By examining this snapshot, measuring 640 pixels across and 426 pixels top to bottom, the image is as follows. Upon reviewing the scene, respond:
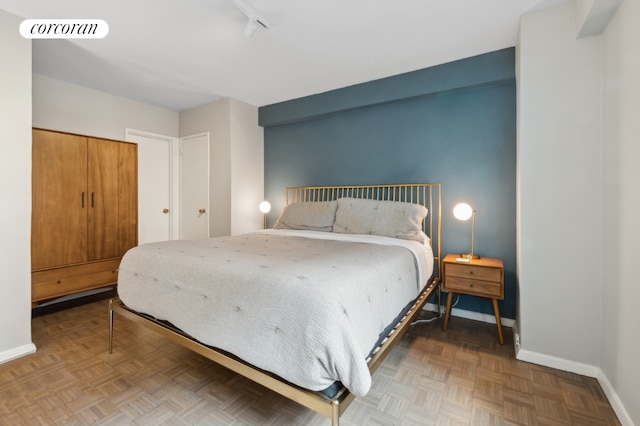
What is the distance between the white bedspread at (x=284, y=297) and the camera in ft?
3.77

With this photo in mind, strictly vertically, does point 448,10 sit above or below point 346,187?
above

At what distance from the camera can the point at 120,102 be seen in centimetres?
378

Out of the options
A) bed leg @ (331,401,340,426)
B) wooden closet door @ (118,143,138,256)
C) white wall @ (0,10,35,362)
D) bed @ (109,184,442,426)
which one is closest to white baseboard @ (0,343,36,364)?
white wall @ (0,10,35,362)

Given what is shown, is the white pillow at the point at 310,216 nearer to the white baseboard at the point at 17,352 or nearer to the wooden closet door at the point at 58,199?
the wooden closet door at the point at 58,199

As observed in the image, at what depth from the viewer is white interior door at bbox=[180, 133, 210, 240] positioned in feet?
13.6

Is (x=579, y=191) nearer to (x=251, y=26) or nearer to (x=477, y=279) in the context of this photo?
(x=477, y=279)

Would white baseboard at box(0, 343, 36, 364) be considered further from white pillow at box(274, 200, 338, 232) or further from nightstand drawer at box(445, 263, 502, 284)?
nightstand drawer at box(445, 263, 502, 284)

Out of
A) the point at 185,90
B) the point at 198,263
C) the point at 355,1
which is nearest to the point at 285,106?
the point at 185,90

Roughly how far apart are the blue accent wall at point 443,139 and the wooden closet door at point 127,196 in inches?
79.0

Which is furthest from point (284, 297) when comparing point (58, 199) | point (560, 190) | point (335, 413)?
point (58, 199)

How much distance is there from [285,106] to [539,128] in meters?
2.94

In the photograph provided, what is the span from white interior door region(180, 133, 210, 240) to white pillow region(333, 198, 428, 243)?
7.09 feet

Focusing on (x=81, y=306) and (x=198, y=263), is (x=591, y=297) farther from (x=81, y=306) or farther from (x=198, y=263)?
(x=81, y=306)

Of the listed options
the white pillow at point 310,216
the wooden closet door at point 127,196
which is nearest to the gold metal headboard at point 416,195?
the white pillow at point 310,216
